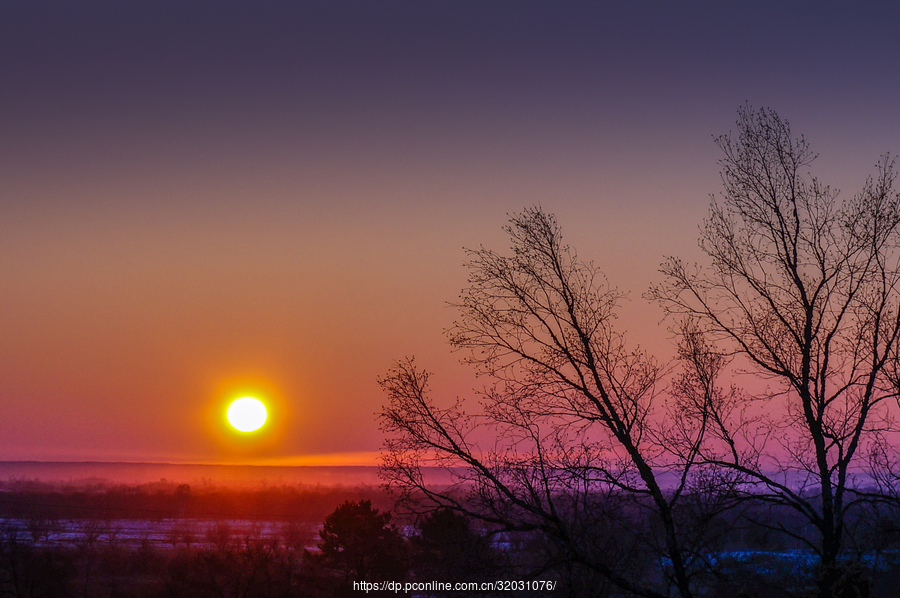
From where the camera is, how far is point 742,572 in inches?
416

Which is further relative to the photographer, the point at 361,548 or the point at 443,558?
the point at 361,548

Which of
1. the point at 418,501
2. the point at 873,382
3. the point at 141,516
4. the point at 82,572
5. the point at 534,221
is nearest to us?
the point at 418,501

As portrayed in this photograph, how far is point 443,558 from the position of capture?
431 inches

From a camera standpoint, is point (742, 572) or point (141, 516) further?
point (141, 516)

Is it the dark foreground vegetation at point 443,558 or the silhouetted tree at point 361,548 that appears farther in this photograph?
the silhouetted tree at point 361,548

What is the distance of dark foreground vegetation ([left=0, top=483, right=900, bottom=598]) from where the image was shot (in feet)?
34.7

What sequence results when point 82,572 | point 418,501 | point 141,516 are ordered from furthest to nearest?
point 141,516 → point 82,572 → point 418,501

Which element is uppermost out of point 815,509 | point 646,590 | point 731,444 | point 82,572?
point 731,444

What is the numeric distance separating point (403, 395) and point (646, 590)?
15.7ft

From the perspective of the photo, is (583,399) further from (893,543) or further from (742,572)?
(893,543)

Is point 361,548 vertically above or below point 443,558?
below

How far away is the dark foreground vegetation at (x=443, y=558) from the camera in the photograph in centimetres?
1057

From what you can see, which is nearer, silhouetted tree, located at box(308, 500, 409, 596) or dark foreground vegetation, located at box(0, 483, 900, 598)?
dark foreground vegetation, located at box(0, 483, 900, 598)

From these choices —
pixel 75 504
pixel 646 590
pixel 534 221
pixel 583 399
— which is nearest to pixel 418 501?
pixel 583 399
